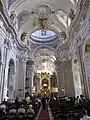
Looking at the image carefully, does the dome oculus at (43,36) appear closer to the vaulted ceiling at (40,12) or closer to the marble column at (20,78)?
the vaulted ceiling at (40,12)

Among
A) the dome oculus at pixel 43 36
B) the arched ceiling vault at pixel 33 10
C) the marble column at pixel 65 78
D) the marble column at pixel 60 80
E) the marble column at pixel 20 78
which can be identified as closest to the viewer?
the arched ceiling vault at pixel 33 10

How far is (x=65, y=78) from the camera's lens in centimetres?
1438

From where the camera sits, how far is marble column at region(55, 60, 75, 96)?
13854mm

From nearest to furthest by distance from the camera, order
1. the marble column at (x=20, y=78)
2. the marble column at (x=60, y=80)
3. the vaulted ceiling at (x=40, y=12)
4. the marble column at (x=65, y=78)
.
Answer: the vaulted ceiling at (x=40, y=12) < the marble column at (x=20, y=78) < the marble column at (x=65, y=78) < the marble column at (x=60, y=80)

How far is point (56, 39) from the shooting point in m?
18.9

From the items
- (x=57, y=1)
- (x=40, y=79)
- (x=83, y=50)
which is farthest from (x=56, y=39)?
(x=40, y=79)

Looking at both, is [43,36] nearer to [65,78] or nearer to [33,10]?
[33,10]

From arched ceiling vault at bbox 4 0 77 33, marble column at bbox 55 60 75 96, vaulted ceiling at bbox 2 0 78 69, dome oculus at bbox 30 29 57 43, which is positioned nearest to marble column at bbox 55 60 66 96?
marble column at bbox 55 60 75 96

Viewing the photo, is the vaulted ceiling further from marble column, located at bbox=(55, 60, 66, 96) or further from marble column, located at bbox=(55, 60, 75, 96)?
marble column, located at bbox=(55, 60, 66, 96)

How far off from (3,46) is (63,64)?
7401mm

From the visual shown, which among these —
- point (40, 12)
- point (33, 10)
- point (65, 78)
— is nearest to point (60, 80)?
point (65, 78)

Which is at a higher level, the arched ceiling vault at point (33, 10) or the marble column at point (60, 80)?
the arched ceiling vault at point (33, 10)

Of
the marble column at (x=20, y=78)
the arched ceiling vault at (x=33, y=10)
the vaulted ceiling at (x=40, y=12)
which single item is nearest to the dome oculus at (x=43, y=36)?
the vaulted ceiling at (x=40, y=12)

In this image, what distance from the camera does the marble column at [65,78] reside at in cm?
1385
